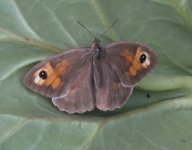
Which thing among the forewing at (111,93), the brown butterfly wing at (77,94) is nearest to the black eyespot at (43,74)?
the brown butterfly wing at (77,94)

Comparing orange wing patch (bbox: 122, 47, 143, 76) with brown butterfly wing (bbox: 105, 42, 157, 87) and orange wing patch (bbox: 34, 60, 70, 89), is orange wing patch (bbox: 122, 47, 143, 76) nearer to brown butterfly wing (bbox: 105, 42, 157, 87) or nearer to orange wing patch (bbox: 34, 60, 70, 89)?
brown butterfly wing (bbox: 105, 42, 157, 87)

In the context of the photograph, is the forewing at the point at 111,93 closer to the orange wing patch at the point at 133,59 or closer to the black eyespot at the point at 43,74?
the orange wing patch at the point at 133,59

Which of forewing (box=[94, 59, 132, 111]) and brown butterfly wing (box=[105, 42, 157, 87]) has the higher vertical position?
brown butterfly wing (box=[105, 42, 157, 87])

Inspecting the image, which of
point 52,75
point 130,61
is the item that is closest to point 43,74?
point 52,75

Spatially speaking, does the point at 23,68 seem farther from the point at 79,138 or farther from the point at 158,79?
the point at 158,79

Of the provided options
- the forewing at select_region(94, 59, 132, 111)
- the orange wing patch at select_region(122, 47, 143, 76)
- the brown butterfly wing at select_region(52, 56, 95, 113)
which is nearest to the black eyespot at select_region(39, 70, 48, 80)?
the brown butterfly wing at select_region(52, 56, 95, 113)

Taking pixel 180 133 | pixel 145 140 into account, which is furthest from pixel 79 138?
pixel 180 133

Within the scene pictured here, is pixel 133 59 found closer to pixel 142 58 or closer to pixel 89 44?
pixel 142 58
